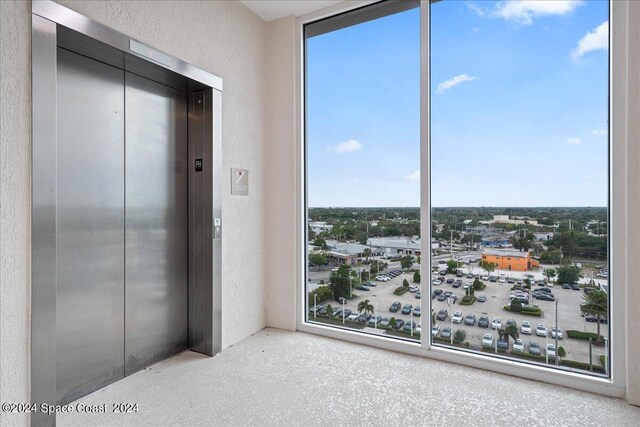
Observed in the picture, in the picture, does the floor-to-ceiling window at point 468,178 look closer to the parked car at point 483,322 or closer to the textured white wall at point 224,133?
the parked car at point 483,322

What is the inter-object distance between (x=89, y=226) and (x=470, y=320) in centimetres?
276

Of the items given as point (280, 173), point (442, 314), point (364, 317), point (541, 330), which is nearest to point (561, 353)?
point (541, 330)

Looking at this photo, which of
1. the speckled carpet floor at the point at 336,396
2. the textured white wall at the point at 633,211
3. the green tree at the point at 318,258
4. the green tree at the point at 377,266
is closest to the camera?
the speckled carpet floor at the point at 336,396

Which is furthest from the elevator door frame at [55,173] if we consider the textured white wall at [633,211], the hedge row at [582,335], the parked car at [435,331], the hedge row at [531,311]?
the textured white wall at [633,211]

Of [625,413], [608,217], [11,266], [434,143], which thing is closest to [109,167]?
[11,266]

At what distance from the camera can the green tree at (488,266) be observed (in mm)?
2479

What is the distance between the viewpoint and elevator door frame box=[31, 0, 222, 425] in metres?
1.61

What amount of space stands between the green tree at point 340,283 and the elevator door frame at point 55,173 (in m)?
1.04

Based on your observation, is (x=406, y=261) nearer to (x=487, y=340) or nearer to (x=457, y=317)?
(x=457, y=317)

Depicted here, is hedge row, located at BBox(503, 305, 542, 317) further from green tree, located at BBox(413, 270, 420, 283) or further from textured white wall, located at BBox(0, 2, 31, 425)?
textured white wall, located at BBox(0, 2, 31, 425)

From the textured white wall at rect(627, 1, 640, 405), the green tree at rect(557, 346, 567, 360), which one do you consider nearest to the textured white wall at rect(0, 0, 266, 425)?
the green tree at rect(557, 346, 567, 360)

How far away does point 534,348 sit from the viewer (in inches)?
92.4

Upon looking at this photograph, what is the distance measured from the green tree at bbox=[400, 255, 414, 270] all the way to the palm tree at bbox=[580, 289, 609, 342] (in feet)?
3.82

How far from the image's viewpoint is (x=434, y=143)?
264cm
